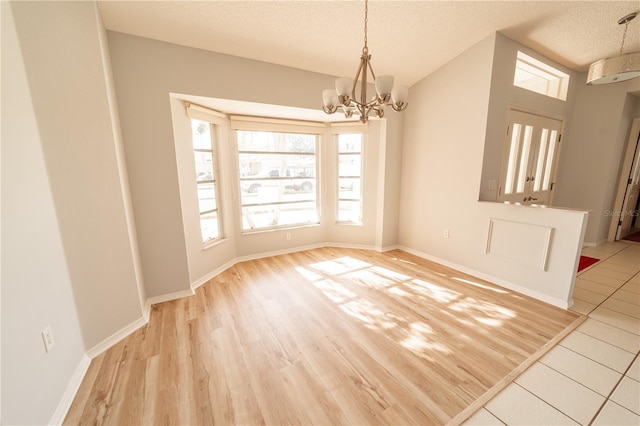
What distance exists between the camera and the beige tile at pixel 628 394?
4.76ft

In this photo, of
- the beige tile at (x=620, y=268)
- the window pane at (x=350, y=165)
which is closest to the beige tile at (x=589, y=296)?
the beige tile at (x=620, y=268)

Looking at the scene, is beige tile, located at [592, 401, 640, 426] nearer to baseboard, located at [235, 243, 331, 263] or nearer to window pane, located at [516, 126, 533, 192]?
window pane, located at [516, 126, 533, 192]

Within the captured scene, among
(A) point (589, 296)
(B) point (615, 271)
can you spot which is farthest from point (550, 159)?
(A) point (589, 296)

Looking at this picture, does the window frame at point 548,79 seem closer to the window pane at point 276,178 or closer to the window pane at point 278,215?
the window pane at point 276,178

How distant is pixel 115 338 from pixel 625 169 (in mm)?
7521

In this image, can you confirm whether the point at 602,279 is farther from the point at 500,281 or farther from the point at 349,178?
the point at 349,178

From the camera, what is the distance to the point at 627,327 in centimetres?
216

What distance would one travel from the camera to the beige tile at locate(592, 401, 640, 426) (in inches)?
53.1

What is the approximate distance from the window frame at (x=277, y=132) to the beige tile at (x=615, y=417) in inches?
139

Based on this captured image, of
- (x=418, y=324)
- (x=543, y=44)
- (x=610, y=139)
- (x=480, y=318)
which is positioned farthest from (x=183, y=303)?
(x=610, y=139)

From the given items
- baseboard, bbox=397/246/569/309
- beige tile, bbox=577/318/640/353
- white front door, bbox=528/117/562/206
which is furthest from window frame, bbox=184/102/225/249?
white front door, bbox=528/117/562/206

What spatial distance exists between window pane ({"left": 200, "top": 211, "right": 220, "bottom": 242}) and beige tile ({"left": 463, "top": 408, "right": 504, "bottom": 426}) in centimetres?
307

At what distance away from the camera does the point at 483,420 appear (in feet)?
4.50

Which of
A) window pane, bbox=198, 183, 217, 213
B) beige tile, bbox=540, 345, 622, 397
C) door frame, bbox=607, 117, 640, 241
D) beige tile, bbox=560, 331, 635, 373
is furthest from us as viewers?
door frame, bbox=607, 117, 640, 241
